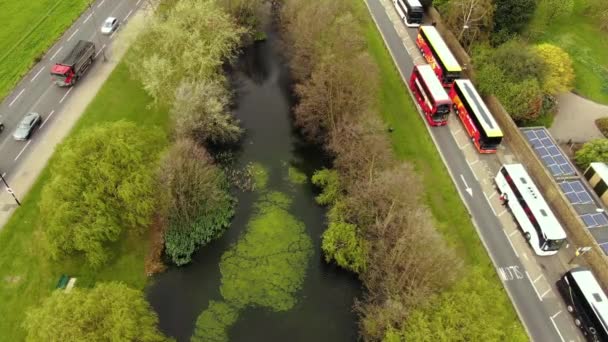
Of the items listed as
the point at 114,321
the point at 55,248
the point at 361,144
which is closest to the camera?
the point at 114,321

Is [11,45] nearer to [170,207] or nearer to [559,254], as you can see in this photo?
[170,207]

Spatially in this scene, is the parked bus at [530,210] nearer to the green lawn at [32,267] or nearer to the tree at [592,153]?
the tree at [592,153]

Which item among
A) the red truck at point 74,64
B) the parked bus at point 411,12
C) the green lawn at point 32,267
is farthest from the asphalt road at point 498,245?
the red truck at point 74,64

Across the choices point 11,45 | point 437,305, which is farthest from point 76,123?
point 437,305

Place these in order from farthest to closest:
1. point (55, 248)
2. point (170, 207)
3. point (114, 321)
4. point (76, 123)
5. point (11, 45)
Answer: point (11, 45)
point (76, 123)
point (170, 207)
point (55, 248)
point (114, 321)

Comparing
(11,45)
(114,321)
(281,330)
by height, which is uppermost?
(11,45)

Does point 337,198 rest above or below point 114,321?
below

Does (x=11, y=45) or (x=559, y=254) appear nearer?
(x=559, y=254)

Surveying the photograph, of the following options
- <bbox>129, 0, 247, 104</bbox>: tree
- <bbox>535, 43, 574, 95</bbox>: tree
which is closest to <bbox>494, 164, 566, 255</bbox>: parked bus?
<bbox>535, 43, 574, 95</bbox>: tree
